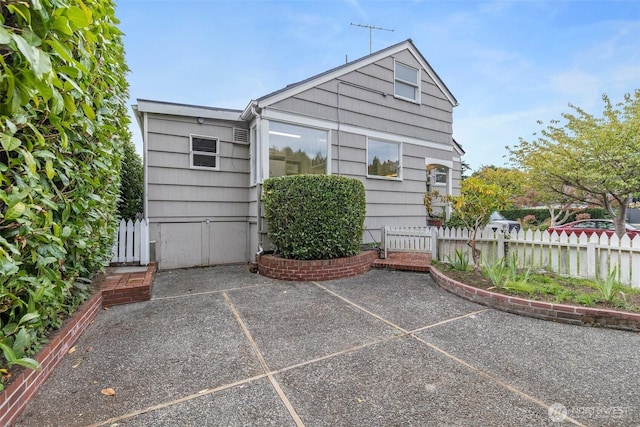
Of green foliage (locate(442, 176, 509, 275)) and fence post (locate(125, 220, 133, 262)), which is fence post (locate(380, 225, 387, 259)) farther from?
fence post (locate(125, 220, 133, 262))

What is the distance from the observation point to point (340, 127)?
7395 mm

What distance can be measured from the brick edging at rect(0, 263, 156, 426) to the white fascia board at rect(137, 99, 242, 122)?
396 cm

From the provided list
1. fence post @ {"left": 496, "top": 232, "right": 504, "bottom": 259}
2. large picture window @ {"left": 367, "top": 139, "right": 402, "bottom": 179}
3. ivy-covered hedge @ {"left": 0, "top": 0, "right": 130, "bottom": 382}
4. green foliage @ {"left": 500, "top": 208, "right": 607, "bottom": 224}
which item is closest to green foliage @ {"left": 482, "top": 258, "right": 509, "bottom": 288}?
fence post @ {"left": 496, "top": 232, "right": 504, "bottom": 259}

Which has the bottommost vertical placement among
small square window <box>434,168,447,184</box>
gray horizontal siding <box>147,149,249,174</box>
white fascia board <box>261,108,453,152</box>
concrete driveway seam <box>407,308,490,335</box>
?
concrete driveway seam <box>407,308,490,335</box>

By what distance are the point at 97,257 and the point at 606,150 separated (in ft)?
41.5

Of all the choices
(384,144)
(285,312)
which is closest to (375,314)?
(285,312)

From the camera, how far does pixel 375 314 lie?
3.88m

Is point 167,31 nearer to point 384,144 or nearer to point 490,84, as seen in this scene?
point 384,144

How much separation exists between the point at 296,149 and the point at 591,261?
609 cm

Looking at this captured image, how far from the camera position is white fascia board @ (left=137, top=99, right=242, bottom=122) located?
20.7 feet

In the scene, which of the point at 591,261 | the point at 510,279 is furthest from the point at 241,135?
the point at 591,261

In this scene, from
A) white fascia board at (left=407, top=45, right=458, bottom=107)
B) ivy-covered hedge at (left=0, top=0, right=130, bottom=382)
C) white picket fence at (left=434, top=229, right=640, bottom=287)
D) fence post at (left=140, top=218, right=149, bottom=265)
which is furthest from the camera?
white fascia board at (left=407, top=45, right=458, bottom=107)

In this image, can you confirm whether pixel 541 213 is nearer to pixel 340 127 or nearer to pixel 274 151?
pixel 340 127

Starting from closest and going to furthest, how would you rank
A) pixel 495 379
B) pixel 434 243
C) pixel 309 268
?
pixel 495 379, pixel 309 268, pixel 434 243
